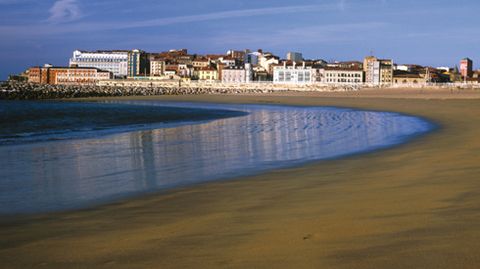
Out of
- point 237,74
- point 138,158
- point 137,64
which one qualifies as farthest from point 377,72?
point 138,158

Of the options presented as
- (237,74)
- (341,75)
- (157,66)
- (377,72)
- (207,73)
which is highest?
(157,66)

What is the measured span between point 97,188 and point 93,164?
201 cm

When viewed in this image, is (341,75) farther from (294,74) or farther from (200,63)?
(200,63)

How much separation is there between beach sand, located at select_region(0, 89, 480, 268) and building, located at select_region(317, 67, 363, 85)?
305ft

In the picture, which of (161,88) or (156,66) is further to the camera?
(156,66)

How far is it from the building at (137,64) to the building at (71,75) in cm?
915

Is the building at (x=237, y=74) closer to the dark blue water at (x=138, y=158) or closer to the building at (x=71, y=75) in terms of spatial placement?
the building at (x=71, y=75)

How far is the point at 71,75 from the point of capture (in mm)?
113750

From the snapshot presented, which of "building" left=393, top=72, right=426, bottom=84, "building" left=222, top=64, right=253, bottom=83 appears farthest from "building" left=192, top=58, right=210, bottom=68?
"building" left=393, top=72, right=426, bottom=84

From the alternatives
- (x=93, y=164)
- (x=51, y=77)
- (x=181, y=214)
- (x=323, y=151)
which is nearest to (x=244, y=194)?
(x=181, y=214)

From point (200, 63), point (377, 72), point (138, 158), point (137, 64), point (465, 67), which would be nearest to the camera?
point (138, 158)

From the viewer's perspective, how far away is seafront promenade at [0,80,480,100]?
52.2m

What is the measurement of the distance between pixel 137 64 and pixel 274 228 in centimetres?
12202

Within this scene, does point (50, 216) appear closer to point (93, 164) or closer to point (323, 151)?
point (93, 164)
